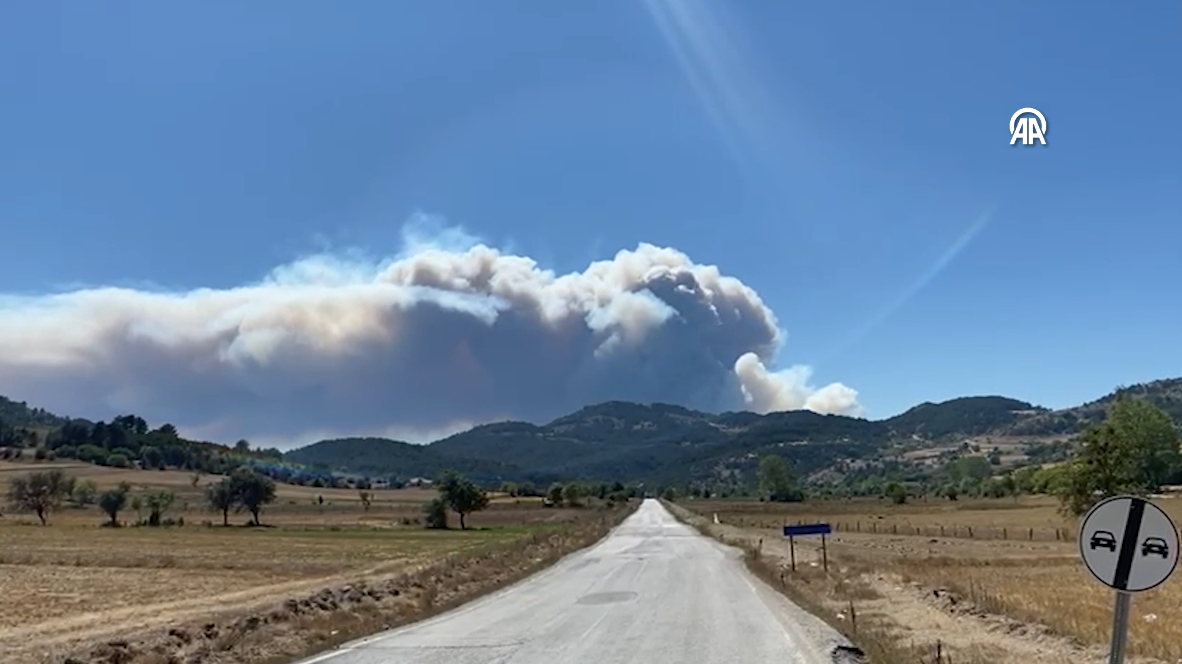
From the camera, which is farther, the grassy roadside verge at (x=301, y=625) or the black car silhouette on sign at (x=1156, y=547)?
the grassy roadside verge at (x=301, y=625)

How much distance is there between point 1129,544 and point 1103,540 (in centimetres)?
20

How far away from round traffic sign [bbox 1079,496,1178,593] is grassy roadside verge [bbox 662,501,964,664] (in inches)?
283

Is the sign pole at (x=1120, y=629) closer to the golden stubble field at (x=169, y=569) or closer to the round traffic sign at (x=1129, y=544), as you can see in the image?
the round traffic sign at (x=1129, y=544)

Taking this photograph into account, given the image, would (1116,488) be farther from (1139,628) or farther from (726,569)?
(1139,628)

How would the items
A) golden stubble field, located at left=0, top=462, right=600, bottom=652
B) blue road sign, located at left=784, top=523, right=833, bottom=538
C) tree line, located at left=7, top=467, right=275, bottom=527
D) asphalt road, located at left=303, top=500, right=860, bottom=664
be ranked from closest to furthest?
asphalt road, located at left=303, top=500, right=860, bottom=664 < golden stubble field, located at left=0, top=462, right=600, bottom=652 < blue road sign, located at left=784, top=523, right=833, bottom=538 < tree line, located at left=7, top=467, right=275, bottom=527

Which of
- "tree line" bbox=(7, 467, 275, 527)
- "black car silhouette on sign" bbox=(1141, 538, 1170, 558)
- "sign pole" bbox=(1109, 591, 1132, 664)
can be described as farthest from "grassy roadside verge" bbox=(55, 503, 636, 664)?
"tree line" bbox=(7, 467, 275, 527)

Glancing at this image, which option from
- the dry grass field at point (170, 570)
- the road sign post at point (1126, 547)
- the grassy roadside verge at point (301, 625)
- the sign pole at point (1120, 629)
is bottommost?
the dry grass field at point (170, 570)

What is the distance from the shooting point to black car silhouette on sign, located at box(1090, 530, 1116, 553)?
822 centimetres

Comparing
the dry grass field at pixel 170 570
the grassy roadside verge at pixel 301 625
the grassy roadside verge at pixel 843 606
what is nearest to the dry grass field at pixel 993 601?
the grassy roadside verge at pixel 843 606

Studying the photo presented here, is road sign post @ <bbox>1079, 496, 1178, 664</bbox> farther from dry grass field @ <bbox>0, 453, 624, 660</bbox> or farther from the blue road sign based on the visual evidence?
the blue road sign

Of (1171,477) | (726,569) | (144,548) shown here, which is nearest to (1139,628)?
(726,569)

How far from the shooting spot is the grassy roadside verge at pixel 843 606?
16.8 m

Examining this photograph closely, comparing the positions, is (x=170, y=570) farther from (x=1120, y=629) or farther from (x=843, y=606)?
(x=1120, y=629)

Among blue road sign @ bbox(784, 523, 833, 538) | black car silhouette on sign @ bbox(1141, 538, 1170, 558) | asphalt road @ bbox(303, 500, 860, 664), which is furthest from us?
blue road sign @ bbox(784, 523, 833, 538)
